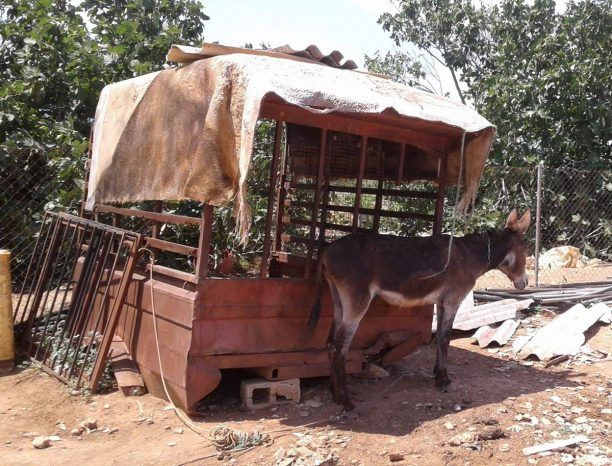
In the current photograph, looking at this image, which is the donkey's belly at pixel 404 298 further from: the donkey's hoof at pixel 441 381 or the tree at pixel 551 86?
the tree at pixel 551 86

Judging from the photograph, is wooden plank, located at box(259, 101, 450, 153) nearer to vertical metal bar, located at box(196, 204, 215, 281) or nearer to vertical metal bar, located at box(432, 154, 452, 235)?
vertical metal bar, located at box(432, 154, 452, 235)

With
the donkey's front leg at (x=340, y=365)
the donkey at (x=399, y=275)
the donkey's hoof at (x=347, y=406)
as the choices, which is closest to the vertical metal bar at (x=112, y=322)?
the donkey at (x=399, y=275)

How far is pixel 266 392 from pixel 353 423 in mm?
812

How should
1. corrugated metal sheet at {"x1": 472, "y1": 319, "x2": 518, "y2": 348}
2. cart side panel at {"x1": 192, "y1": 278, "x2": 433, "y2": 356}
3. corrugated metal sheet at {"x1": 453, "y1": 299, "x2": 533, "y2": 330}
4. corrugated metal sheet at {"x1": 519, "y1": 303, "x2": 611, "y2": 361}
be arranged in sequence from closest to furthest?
cart side panel at {"x1": 192, "y1": 278, "x2": 433, "y2": 356}, corrugated metal sheet at {"x1": 519, "y1": 303, "x2": 611, "y2": 361}, corrugated metal sheet at {"x1": 472, "y1": 319, "x2": 518, "y2": 348}, corrugated metal sheet at {"x1": 453, "y1": 299, "x2": 533, "y2": 330}

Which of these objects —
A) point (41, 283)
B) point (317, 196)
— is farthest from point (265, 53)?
point (41, 283)

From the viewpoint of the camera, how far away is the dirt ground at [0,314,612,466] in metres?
4.39

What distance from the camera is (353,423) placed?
502cm

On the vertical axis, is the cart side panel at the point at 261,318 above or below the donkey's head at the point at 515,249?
below

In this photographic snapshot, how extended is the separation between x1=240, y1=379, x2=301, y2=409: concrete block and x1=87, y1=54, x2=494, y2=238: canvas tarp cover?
1.53 m

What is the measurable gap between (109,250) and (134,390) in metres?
1.28

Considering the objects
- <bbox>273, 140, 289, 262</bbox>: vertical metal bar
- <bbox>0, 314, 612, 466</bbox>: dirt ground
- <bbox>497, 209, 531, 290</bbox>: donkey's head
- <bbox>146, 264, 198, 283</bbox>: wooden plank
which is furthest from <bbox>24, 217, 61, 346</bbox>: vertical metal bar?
<bbox>497, 209, 531, 290</bbox>: donkey's head

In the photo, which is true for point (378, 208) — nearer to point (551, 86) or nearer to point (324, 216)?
point (324, 216)

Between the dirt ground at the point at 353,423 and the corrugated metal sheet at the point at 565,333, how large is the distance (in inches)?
28.1

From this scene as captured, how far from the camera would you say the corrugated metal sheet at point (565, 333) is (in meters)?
7.11
